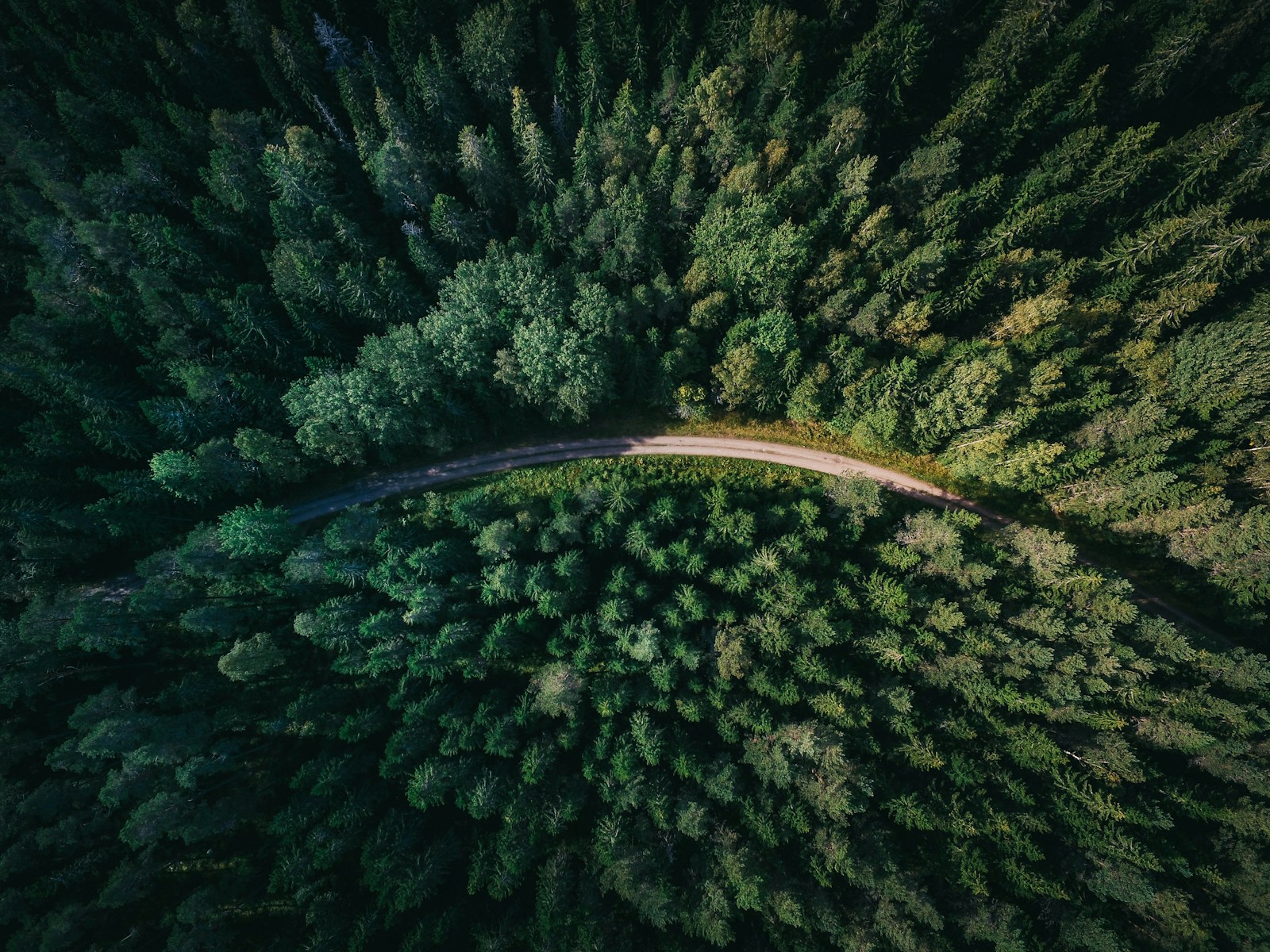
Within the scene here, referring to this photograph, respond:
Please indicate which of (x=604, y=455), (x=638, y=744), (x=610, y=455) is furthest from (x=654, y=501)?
(x=638, y=744)

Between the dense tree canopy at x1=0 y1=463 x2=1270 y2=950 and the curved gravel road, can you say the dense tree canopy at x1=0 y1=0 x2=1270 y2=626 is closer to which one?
the curved gravel road

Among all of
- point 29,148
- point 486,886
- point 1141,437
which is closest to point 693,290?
point 1141,437

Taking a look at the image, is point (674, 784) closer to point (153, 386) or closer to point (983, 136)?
point (153, 386)

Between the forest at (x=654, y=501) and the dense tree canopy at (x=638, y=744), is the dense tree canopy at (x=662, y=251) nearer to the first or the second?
the forest at (x=654, y=501)

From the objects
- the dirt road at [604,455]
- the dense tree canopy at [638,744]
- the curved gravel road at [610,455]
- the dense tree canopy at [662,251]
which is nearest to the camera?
the dense tree canopy at [638,744]

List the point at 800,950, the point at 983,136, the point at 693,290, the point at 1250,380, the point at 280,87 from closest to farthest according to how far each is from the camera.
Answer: the point at 800,950 → the point at 1250,380 → the point at 693,290 → the point at 983,136 → the point at 280,87

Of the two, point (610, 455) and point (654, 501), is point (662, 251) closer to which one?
point (610, 455)

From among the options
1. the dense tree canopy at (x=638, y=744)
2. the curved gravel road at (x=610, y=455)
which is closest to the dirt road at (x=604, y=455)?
the curved gravel road at (x=610, y=455)
